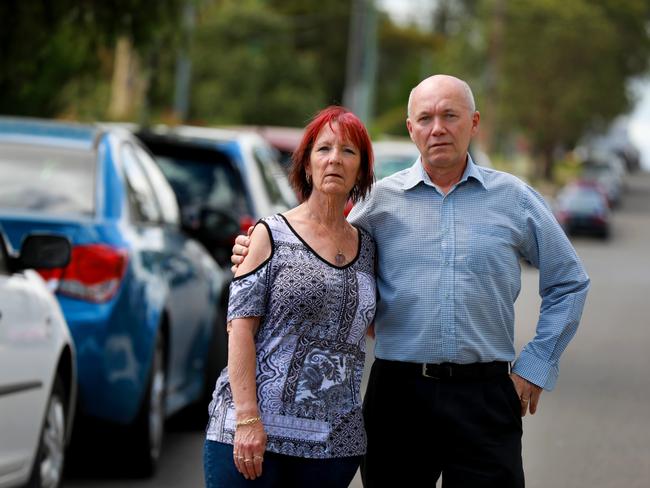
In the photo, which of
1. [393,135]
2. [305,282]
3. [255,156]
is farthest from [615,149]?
[305,282]

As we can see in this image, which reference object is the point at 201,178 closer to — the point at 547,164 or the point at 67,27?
the point at 67,27

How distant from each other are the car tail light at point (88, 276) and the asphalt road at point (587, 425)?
92 cm

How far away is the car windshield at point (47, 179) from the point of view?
7.81m

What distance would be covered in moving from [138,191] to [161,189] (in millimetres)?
806

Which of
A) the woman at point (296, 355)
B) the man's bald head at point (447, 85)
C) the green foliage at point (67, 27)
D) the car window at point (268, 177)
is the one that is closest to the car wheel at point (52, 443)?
the woman at point (296, 355)

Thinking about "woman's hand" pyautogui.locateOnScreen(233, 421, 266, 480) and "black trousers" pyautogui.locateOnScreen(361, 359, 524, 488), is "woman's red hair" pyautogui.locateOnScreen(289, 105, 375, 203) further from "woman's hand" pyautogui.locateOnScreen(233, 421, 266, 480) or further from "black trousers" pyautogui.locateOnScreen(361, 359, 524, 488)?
"woman's hand" pyautogui.locateOnScreen(233, 421, 266, 480)

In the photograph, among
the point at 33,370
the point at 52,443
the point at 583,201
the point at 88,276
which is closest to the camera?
the point at 33,370

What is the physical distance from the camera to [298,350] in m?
4.36

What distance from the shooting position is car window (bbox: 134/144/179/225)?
9.03 m

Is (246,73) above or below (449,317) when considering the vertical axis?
above

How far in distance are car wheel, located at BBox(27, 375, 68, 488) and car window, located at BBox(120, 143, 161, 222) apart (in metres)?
1.53

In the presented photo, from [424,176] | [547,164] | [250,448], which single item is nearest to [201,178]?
[424,176]

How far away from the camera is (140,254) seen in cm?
774

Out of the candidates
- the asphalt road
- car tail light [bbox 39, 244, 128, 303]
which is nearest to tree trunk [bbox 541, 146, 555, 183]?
the asphalt road
